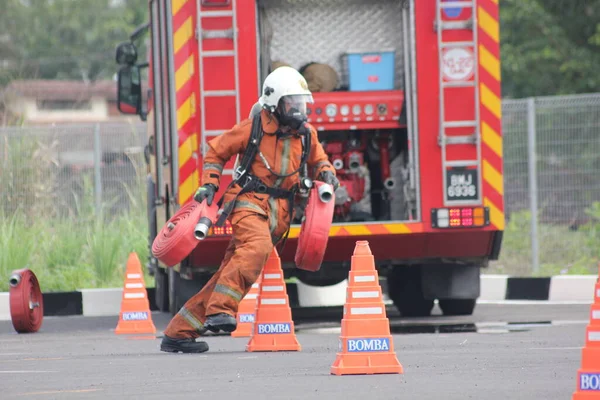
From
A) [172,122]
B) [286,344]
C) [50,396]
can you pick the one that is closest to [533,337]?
[286,344]

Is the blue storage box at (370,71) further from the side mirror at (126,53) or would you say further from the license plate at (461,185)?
the side mirror at (126,53)

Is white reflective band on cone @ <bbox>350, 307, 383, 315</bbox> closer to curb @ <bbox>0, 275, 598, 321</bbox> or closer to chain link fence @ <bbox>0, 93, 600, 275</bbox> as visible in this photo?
curb @ <bbox>0, 275, 598, 321</bbox>

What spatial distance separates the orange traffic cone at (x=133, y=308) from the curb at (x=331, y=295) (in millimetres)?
2543

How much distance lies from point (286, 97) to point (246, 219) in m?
0.85

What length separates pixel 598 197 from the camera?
16.4m

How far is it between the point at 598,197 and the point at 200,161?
664cm

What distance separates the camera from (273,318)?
9234 mm

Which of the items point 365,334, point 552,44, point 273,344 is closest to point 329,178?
point 273,344

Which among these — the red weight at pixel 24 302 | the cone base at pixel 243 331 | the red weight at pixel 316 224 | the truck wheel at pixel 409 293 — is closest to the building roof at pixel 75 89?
the truck wheel at pixel 409 293

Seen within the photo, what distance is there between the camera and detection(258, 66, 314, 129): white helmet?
30.5 ft

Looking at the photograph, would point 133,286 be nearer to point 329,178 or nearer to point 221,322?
point 329,178

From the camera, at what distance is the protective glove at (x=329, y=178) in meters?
9.38

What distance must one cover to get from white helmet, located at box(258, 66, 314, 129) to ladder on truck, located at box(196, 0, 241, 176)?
1.72 metres

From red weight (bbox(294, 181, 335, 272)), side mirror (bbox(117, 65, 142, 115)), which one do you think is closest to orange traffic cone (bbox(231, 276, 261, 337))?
red weight (bbox(294, 181, 335, 272))
